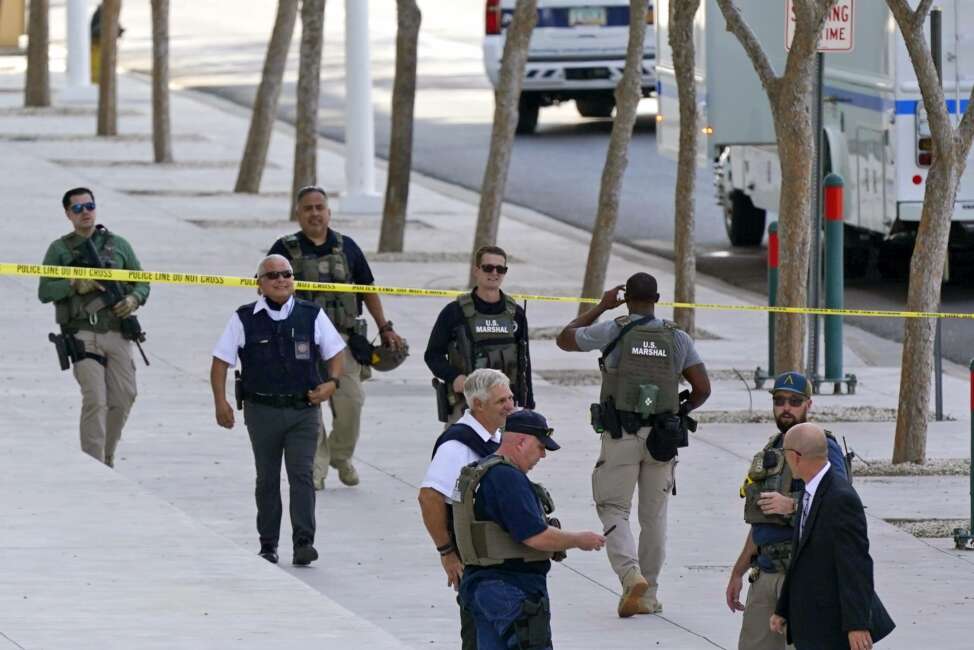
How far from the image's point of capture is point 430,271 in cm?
2248

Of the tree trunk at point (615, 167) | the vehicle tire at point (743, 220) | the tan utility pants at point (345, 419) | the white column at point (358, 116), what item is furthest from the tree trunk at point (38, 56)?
the tan utility pants at point (345, 419)

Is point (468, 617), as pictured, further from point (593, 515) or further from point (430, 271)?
point (430, 271)

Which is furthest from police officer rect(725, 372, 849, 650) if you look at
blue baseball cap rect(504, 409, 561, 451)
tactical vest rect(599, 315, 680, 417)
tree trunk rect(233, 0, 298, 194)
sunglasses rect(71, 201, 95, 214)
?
tree trunk rect(233, 0, 298, 194)

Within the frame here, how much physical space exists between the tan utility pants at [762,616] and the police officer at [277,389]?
10.3 ft

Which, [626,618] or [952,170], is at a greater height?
[952,170]

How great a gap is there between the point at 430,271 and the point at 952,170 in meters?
9.09

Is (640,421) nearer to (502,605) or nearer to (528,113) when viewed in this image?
(502,605)

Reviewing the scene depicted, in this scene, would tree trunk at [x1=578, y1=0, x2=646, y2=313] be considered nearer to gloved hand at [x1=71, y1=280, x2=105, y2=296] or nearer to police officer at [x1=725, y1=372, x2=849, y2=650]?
gloved hand at [x1=71, y1=280, x2=105, y2=296]

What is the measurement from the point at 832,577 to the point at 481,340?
3739 millimetres

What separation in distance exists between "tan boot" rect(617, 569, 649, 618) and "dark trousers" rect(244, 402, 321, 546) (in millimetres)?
1737

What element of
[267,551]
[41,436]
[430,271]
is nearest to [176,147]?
[430,271]

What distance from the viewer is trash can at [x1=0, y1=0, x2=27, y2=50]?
49.2 meters

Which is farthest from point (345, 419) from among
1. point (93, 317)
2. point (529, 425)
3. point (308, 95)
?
point (308, 95)

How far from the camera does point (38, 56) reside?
36.8 metres
